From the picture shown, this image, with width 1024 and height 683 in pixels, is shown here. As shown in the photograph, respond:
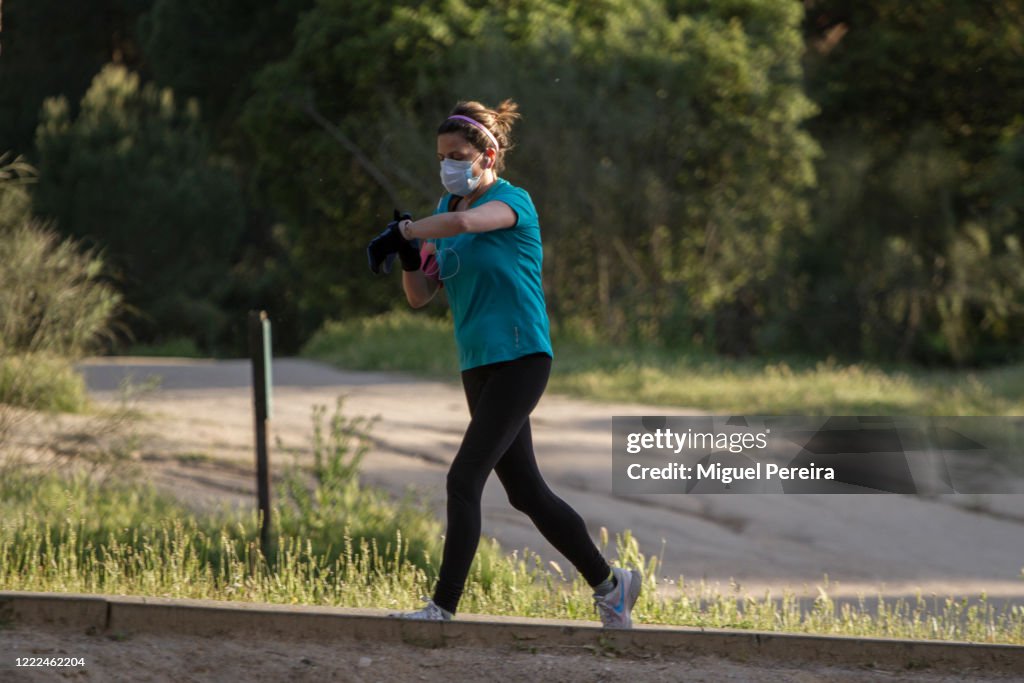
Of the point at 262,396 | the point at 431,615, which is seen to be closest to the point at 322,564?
the point at 262,396

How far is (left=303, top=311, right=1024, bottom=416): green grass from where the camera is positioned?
49.1 feet

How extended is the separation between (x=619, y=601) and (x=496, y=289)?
3.89 ft

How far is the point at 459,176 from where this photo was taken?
4.91 meters

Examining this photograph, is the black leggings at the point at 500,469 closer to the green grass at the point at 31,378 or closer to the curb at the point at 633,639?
the curb at the point at 633,639

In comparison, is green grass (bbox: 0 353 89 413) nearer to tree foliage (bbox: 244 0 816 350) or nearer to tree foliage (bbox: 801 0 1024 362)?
tree foliage (bbox: 244 0 816 350)

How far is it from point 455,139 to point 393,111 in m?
19.3

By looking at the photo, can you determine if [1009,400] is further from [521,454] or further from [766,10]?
[521,454]

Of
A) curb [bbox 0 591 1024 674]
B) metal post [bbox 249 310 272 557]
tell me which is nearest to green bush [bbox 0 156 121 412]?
metal post [bbox 249 310 272 557]

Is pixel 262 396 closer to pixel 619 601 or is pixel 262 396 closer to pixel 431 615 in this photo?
pixel 431 615

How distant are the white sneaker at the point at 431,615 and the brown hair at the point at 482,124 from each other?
4.90 feet

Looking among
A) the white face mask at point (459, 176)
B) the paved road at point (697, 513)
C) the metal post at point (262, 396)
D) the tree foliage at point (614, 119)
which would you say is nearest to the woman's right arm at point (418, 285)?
the white face mask at point (459, 176)

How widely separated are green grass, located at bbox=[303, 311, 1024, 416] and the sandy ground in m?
9.77

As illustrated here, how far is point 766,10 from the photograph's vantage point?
78.2ft

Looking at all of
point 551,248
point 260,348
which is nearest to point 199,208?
point 551,248
